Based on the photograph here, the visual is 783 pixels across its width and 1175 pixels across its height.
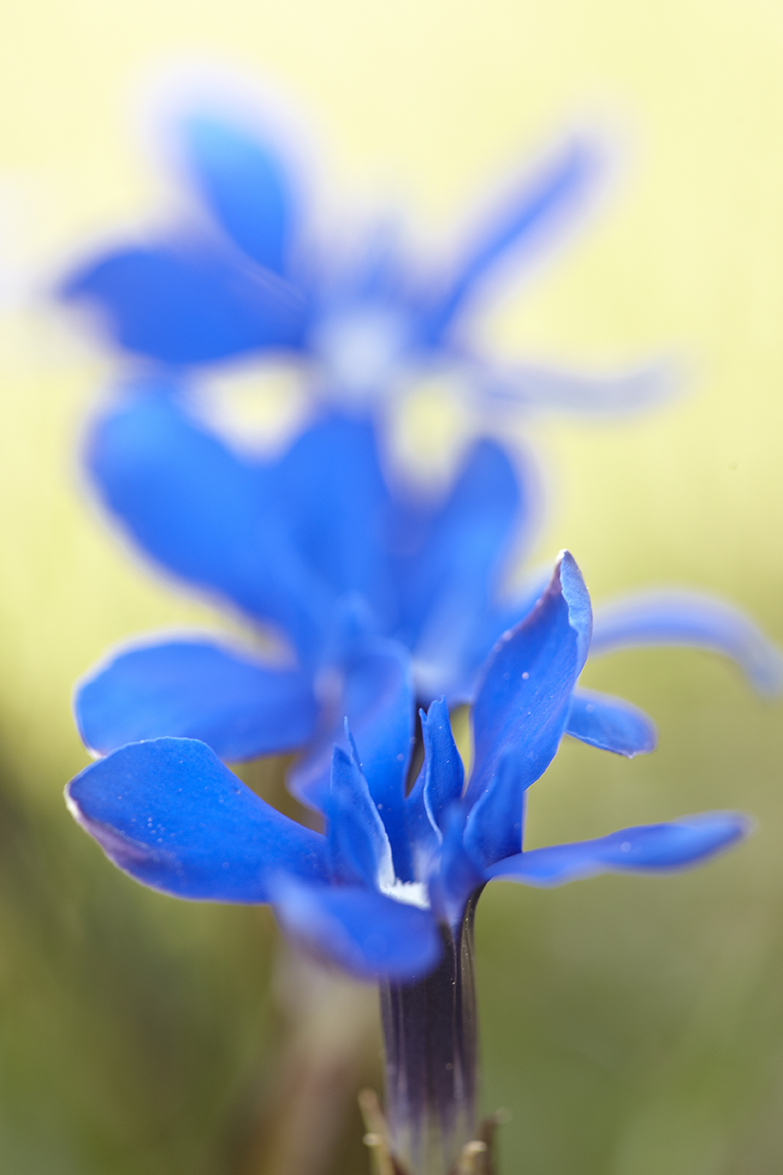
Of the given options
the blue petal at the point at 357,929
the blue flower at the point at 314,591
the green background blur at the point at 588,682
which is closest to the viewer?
the blue petal at the point at 357,929

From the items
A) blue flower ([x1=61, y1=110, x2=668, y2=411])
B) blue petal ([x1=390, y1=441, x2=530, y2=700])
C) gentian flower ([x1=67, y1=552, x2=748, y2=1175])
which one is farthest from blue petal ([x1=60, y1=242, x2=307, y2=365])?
gentian flower ([x1=67, y1=552, x2=748, y2=1175])

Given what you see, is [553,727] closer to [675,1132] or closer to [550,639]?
[550,639]

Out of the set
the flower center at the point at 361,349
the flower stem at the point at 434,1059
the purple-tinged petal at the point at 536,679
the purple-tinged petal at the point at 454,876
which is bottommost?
the flower stem at the point at 434,1059

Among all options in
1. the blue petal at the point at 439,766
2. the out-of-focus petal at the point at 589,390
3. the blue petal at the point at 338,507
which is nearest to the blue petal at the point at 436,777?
the blue petal at the point at 439,766

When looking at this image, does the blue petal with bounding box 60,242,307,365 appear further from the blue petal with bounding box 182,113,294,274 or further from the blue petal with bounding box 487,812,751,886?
the blue petal with bounding box 487,812,751,886

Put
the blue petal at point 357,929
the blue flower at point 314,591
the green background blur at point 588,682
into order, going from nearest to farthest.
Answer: the blue petal at point 357,929
the blue flower at point 314,591
the green background blur at point 588,682

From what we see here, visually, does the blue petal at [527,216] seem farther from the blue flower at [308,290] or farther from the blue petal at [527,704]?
the blue petal at [527,704]

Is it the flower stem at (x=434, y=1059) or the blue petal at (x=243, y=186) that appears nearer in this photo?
the flower stem at (x=434, y=1059)
